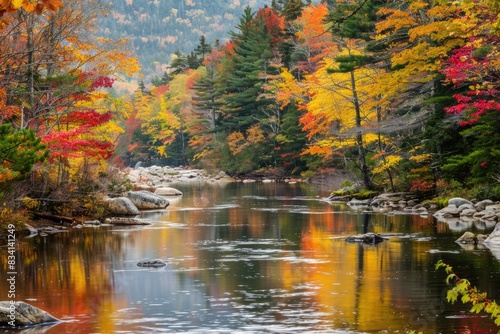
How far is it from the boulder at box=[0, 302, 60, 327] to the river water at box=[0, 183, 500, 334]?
0.30 meters

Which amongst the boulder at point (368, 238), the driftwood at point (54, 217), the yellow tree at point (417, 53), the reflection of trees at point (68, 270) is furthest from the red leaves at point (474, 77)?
the driftwood at point (54, 217)

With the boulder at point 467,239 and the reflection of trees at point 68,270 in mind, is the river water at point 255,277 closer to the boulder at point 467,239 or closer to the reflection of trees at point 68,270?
the reflection of trees at point 68,270

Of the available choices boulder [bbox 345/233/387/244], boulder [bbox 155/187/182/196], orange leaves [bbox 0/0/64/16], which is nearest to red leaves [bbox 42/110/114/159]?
boulder [bbox 345/233/387/244]

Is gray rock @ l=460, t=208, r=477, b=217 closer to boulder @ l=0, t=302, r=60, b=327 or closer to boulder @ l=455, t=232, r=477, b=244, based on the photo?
boulder @ l=455, t=232, r=477, b=244

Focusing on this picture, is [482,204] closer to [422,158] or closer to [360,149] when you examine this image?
[422,158]

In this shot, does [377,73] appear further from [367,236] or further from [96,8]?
[367,236]

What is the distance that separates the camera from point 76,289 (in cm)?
1569

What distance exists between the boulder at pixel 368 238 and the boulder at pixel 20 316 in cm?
1107

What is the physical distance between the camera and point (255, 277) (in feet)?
54.2

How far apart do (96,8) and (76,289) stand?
15.6 m

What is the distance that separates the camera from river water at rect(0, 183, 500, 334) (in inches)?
494

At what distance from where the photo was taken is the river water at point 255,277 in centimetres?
1255

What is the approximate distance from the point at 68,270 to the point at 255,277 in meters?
4.36

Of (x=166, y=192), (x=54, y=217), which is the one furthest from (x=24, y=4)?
(x=166, y=192)
